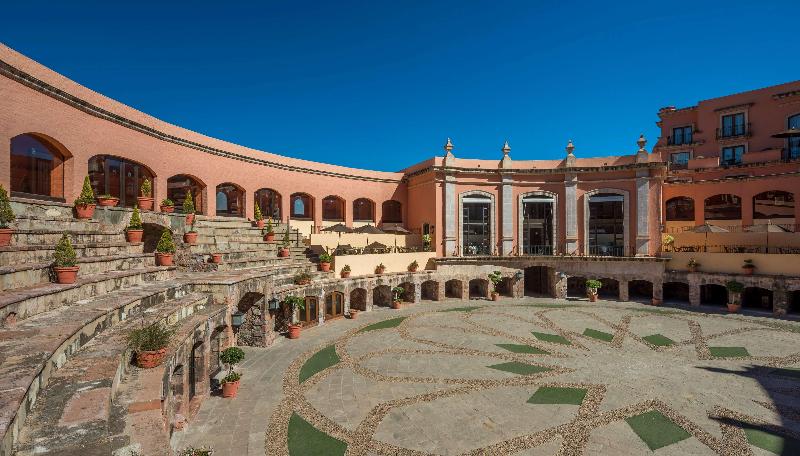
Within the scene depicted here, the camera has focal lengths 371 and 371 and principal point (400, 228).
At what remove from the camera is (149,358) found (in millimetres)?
7238

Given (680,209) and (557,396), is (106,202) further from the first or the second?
(680,209)

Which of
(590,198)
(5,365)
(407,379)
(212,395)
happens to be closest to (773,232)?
(590,198)

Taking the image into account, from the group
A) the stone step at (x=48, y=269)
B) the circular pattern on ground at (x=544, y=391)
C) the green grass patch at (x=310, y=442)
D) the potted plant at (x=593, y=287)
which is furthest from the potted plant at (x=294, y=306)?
the potted plant at (x=593, y=287)

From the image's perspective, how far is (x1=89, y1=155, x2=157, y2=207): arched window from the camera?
18.7 meters

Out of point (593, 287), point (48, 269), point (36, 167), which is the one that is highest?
point (36, 167)

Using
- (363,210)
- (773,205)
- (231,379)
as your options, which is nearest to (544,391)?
(231,379)

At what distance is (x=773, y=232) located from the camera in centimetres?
2608

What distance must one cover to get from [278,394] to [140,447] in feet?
25.4

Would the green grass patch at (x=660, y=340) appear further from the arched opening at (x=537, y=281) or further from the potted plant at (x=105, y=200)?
the potted plant at (x=105, y=200)

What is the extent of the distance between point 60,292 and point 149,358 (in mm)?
3100

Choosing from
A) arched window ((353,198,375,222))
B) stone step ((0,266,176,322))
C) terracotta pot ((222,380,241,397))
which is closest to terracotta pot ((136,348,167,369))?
stone step ((0,266,176,322))

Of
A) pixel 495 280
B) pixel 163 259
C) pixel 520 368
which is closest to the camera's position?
pixel 520 368

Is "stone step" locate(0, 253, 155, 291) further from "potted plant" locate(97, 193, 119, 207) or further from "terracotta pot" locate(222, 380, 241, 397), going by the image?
"terracotta pot" locate(222, 380, 241, 397)

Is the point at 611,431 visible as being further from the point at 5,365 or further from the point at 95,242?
the point at 95,242
